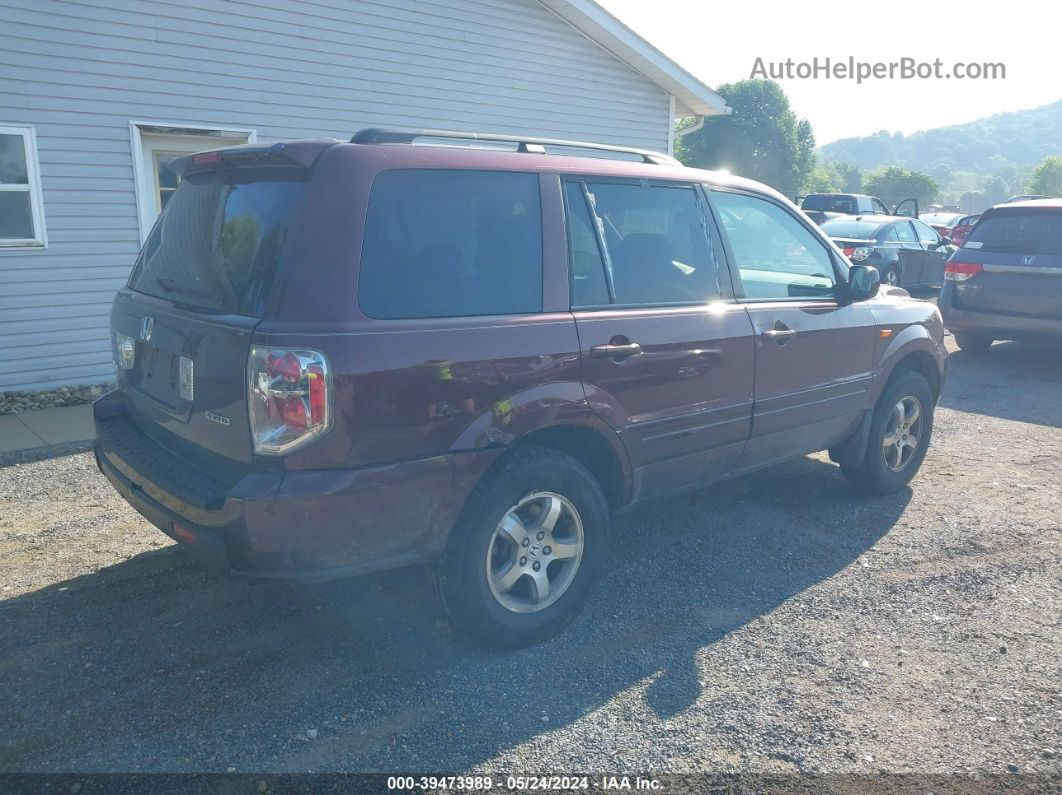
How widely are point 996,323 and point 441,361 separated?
8278 mm

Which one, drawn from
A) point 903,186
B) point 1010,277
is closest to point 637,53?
point 1010,277

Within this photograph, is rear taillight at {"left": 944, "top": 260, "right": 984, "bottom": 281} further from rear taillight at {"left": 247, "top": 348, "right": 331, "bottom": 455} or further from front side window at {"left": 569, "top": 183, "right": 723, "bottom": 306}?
rear taillight at {"left": 247, "top": 348, "right": 331, "bottom": 455}

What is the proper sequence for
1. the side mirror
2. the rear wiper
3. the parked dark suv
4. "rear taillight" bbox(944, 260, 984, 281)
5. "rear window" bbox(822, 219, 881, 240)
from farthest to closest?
"rear window" bbox(822, 219, 881, 240) < "rear taillight" bbox(944, 260, 984, 281) < the parked dark suv < the side mirror < the rear wiper

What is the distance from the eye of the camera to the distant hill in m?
166

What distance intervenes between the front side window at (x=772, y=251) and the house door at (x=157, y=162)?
544 cm

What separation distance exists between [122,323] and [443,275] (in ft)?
5.14

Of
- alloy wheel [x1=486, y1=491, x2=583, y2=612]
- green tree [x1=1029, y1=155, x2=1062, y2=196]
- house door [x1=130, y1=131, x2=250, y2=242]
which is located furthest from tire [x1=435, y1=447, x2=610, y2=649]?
green tree [x1=1029, y1=155, x2=1062, y2=196]

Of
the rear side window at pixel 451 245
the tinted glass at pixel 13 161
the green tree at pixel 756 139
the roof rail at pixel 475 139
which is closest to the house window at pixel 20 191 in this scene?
the tinted glass at pixel 13 161

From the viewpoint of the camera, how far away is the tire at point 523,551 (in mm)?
3131

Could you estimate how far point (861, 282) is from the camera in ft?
15.3

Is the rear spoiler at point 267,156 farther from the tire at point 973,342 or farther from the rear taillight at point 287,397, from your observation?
the tire at point 973,342

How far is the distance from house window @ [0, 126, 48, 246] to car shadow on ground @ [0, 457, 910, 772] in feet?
14.9

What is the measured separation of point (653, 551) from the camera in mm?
4422

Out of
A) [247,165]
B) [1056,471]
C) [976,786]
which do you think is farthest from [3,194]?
[1056,471]
